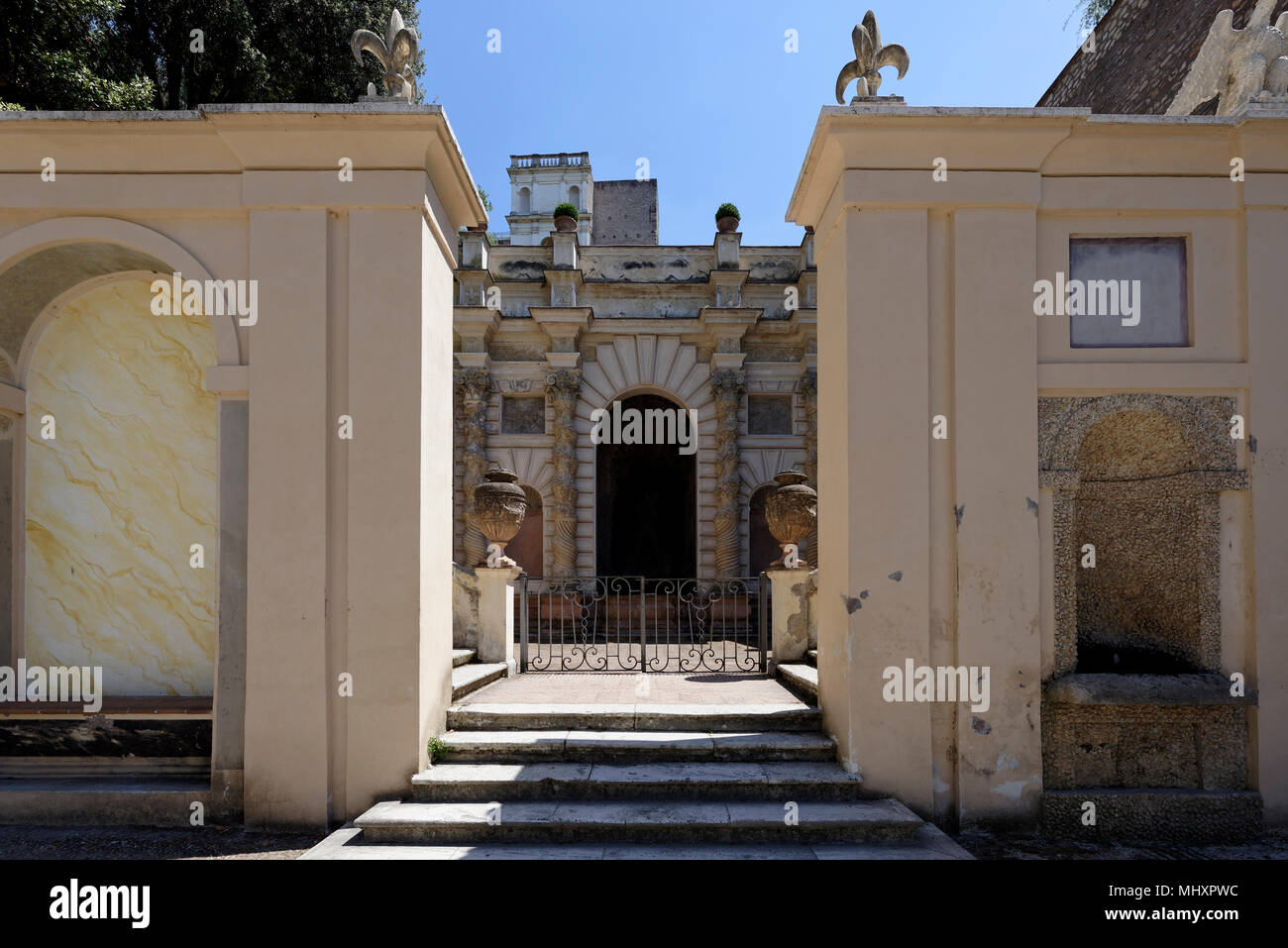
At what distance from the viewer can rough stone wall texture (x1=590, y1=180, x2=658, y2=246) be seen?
4372 cm

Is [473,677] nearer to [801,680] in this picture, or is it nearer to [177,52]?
[801,680]

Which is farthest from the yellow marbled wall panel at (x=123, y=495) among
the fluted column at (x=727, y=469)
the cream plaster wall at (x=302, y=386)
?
the fluted column at (x=727, y=469)

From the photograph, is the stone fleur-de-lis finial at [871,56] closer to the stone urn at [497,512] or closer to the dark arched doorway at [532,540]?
the stone urn at [497,512]

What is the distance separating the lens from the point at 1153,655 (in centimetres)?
661

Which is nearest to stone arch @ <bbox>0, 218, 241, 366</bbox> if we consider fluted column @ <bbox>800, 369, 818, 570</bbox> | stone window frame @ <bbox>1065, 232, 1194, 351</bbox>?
stone window frame @ <bbox>1065, 232, 1194, 351</bbox>

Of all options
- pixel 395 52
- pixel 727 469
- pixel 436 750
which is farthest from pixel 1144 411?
pixel 727 469

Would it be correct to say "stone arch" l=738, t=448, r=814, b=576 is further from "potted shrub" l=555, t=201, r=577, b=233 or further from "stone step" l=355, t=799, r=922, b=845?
"stone step" l=355, t=799, r=922, b=845

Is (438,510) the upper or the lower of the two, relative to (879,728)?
upper

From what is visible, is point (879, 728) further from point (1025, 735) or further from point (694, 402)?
point (694, 402)

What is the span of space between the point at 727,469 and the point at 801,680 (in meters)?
11.4

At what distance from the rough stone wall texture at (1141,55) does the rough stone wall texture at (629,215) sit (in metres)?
29.1

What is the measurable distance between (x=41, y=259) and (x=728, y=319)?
44.9 ft
